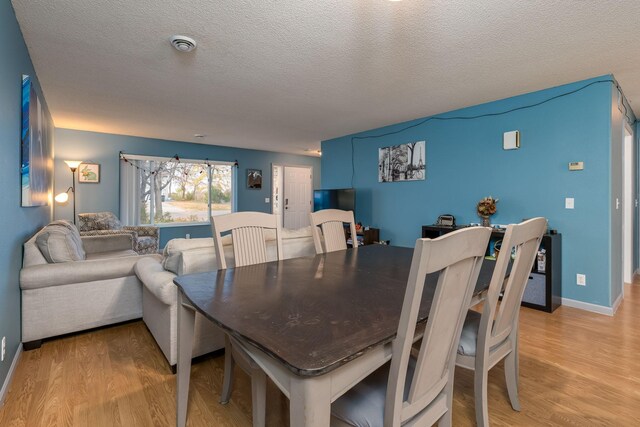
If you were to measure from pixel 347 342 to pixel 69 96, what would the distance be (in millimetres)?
4332

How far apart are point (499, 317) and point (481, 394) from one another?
1.15 feet

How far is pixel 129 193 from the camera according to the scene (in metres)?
5.83

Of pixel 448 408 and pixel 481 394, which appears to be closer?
pixel 448 408

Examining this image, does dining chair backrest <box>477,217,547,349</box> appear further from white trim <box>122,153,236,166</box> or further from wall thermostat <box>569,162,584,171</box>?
white trim <box>122,153,236,166</box>

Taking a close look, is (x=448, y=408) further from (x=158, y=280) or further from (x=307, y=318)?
(x=158, y=280)

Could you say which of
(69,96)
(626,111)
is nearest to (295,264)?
(69,96)

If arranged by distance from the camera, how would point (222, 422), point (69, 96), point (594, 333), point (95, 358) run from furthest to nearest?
point (69, 96), point (594, 333), point (95, 358), point (222, 422)

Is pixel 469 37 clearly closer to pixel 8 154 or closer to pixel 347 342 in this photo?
pixel 347 342

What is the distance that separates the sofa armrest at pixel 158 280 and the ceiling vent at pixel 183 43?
5.49 feet

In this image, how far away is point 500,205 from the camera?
12.2 feet

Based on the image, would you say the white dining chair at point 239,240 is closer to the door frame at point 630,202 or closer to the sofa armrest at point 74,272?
the sofa armrest at point 74,272

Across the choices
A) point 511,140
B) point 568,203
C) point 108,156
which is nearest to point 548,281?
point 568,203

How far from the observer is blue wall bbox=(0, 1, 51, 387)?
1.76 meters

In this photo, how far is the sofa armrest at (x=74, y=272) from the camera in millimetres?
2268
